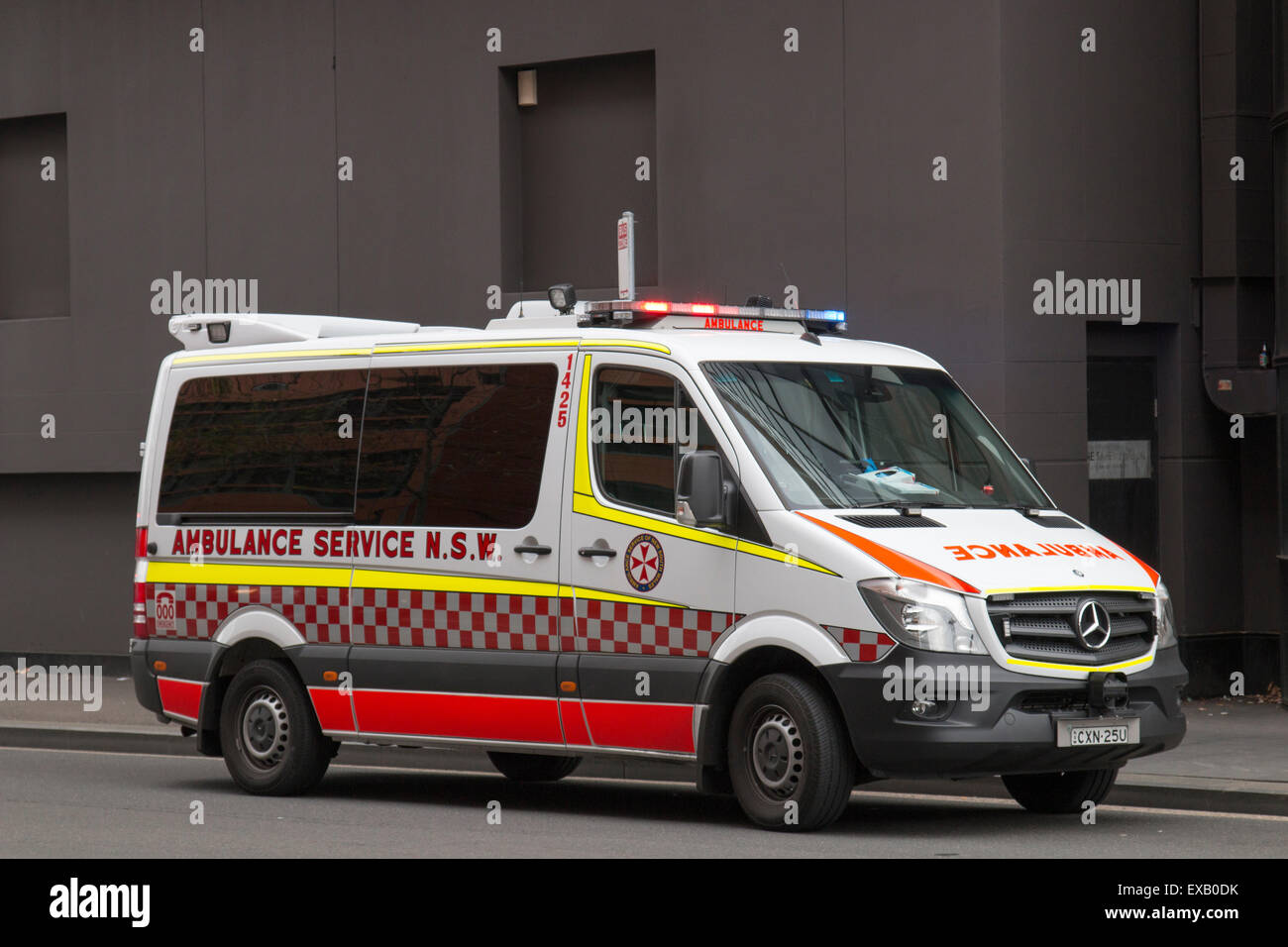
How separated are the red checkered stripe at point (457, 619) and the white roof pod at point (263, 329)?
192 cm

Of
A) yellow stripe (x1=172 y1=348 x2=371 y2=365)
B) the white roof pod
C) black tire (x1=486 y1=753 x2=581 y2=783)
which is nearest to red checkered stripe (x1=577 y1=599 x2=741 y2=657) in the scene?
black tire (x1=486 y1=753 x2=581 y2=783)

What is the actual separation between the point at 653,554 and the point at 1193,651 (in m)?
7.88

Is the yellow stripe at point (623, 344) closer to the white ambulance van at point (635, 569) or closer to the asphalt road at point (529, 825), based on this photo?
the white ambulance van at point (635, 569)

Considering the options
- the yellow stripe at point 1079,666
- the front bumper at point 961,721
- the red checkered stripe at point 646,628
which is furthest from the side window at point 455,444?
the yellow stripe at point 1079,666

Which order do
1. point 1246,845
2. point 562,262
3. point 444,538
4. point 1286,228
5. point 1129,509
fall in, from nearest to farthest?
point 1246,845, point 444,538, point 1286,228, point 1129,509, point 562,262

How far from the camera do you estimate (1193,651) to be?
16.9m

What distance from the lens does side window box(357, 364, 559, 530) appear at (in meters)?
11.1

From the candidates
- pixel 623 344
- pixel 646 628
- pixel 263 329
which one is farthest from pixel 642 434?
pixel 263 329

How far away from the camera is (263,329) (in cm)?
1289

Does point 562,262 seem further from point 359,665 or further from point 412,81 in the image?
point 359,665

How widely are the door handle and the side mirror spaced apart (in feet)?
3.29

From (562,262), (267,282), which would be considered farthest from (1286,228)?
(267,282)

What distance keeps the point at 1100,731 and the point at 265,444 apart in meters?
5.35

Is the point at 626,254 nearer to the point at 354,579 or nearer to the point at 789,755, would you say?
the point at 354,579
